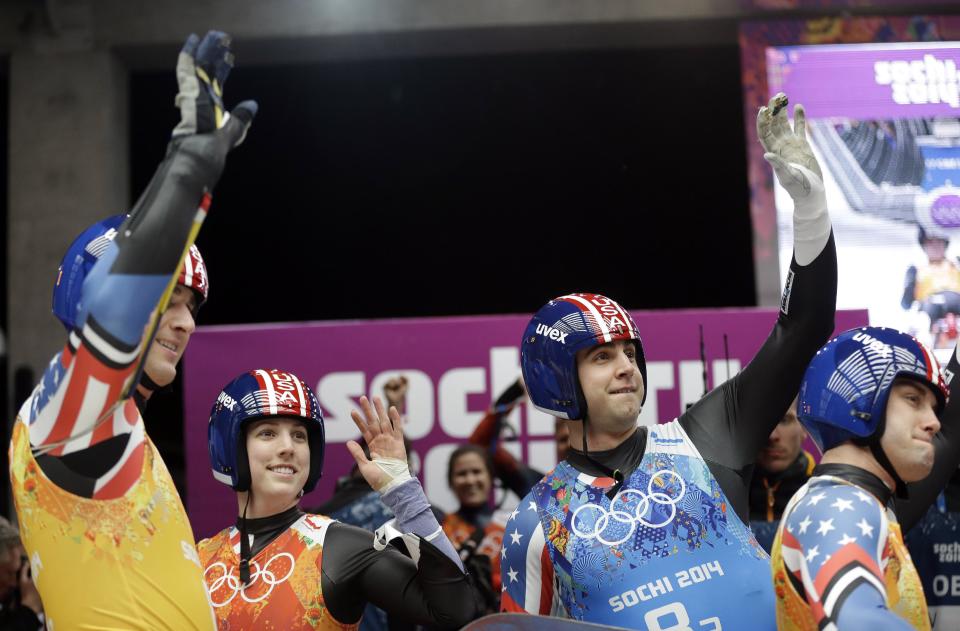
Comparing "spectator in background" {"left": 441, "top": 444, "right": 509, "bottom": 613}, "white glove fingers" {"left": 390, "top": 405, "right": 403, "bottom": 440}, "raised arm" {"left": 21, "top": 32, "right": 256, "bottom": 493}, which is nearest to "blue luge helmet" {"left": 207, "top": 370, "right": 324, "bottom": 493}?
"white glove fingers" {"left": 390, "top": 405, "right": 403, "bottom": 440}

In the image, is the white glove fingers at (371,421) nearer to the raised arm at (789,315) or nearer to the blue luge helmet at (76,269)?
the raised arm at (789,315)

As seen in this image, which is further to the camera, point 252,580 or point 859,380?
point 252,580

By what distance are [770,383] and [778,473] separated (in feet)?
6.11

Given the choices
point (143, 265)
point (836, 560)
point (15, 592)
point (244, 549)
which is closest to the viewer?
point (143, 265)

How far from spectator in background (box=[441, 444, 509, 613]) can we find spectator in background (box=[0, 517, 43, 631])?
1743 millimetres

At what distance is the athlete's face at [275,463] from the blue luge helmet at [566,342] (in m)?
0.72

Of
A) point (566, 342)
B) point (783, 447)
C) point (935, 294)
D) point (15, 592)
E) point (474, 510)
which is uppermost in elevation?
point (935, 294)

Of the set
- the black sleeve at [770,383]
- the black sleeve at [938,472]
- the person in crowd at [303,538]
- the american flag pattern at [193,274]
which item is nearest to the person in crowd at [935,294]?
the black sleeve at [938,472]

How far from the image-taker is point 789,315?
10.3 feet

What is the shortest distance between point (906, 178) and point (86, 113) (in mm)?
5588

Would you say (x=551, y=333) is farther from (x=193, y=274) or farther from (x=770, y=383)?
(x=193, y=274)

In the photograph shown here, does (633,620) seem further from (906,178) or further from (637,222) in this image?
(637,222)

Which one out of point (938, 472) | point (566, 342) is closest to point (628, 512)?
point (566, 342)

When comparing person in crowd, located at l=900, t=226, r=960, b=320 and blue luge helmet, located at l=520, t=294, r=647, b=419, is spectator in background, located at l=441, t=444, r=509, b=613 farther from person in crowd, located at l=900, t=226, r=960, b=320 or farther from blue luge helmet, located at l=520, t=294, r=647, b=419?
person in crowd, located at l=900, t=226, r=960, b=320
